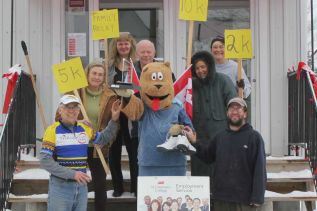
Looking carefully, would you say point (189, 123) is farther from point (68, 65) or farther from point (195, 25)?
point (195, 25)

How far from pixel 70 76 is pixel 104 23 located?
2.55 ft

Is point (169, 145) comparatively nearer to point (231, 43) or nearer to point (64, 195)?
point (64, 195)

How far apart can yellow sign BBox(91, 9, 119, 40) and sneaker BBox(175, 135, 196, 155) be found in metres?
1.51

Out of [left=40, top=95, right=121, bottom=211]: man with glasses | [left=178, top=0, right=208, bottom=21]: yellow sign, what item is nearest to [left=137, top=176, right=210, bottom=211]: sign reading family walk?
[left=40, top=95, right=121, bottom=211]: man with glasses

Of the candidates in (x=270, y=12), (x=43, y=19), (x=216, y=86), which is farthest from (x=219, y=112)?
(x=43, y=19)

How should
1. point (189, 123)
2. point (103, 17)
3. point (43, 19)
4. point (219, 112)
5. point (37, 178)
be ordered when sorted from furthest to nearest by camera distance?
point (43, 19) → point (37, 178) → point (103, 17) → point (219, 112) → point (189, 123)

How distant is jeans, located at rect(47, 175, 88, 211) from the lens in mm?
4730

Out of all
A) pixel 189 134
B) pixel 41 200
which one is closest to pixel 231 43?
pixel 189 134

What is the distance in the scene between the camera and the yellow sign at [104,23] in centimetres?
580

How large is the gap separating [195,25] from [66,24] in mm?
1664

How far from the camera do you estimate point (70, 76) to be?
210 inches

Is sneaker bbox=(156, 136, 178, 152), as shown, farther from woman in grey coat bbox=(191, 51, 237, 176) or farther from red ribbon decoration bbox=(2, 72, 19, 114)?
red ribbon decoration bbox=(2, 72, 19, 114)

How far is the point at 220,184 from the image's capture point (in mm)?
4984

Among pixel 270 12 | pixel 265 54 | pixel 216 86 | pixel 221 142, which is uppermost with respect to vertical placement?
pixel 270 12
